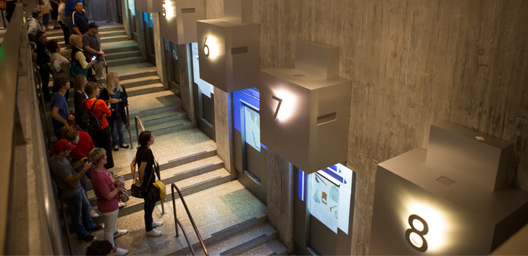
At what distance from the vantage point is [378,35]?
172 inches

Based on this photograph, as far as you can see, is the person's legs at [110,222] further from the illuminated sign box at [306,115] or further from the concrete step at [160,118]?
the concrete step at [160,118]

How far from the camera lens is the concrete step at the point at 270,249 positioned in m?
7.22

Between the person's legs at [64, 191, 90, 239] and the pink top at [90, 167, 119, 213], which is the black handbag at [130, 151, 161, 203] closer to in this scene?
the pink top at [90, 167, 119, 213]

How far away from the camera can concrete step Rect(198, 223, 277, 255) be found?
7.13 m

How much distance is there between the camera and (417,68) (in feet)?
13.3

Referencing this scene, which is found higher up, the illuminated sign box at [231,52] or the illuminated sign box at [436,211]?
the illuminated sign box at [231,52]

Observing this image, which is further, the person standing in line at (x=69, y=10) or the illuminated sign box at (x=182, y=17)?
the person standing in line at (x=69, y=10)

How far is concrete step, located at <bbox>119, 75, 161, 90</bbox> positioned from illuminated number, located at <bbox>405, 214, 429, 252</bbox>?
9453mm

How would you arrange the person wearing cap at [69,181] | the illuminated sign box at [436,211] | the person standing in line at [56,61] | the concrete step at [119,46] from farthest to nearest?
the concrete step at [119,46], the person standing in line at [56,61], the person wearing cap at [69,181], the illuminated sign box at [436,211]

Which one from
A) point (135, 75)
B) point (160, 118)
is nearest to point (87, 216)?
point (160, 118)

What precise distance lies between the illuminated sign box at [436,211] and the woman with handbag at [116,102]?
5576 millimetres

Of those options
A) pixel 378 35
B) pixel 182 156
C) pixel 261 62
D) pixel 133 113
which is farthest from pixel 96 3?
pixel 378 35

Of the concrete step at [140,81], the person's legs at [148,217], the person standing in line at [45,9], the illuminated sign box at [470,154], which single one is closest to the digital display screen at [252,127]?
the person's legs at [148,217]

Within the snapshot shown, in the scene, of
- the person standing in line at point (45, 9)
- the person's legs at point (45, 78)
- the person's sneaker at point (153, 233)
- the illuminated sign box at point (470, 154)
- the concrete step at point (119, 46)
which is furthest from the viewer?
the concrete step at point (119, 46)
